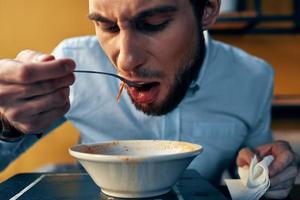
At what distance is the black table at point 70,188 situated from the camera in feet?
2.75

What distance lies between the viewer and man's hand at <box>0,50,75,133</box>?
2.85ft

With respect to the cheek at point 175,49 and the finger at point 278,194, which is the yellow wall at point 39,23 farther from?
the finger at point 278,194

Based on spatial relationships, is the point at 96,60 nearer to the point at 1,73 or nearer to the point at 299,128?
the point at 1,73

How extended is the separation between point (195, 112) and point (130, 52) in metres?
0.52

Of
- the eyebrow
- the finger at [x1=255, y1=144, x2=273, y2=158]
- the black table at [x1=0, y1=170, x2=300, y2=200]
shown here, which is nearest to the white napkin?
the black table at [x1=0, y1=170, x2=300, y2=200]

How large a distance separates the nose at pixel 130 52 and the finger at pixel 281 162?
44 cm

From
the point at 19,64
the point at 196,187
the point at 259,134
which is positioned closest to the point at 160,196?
the point at 196,187

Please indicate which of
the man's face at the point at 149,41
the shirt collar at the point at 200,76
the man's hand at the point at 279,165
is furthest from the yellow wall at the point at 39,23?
the man's hand at the point at 279,165

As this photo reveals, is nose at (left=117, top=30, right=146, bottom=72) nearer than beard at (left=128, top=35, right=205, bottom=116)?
Yes

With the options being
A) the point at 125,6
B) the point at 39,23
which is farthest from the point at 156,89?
the point at 39,23

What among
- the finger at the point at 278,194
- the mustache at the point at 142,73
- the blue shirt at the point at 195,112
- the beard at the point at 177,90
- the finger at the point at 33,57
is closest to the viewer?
the finger at the point at 33,57

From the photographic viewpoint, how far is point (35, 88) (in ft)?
3.01

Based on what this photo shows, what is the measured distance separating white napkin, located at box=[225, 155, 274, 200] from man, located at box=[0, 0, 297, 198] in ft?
0.35

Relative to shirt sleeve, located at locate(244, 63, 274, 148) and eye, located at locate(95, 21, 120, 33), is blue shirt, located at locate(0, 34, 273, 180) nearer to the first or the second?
shirt sleeve, located at locate(244, 63, 274, 148)
